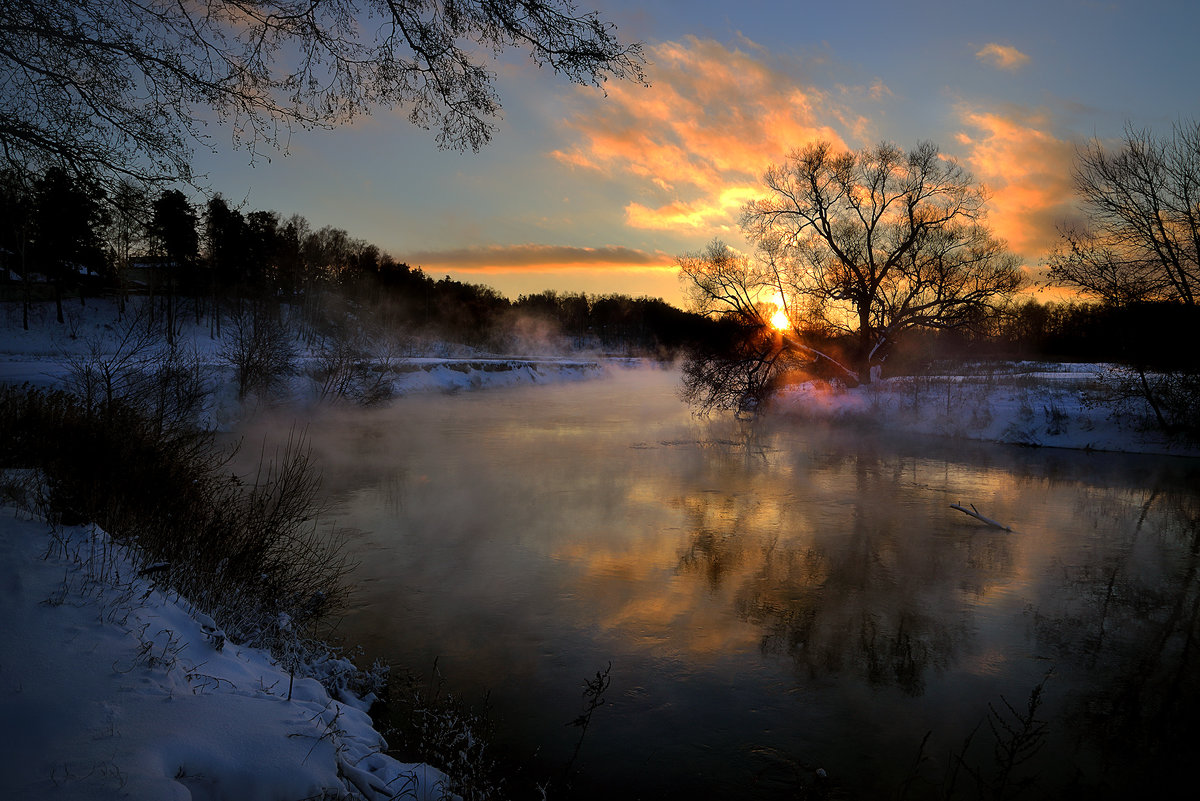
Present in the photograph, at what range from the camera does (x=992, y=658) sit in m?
6.61

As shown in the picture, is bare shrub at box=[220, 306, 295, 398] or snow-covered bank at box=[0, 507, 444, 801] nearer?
snow-covered bank at box=[0, 507, 444, 801]

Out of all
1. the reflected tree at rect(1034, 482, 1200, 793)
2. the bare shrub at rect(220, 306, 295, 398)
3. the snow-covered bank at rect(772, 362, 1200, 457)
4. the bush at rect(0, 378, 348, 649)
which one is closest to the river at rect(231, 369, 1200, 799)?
the reflected tree at rect(1034, 482, 1200, 793)

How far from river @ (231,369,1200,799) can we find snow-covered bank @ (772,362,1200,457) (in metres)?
4.08

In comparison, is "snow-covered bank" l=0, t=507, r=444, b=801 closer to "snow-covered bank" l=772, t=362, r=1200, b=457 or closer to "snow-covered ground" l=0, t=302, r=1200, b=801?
"snow-covered ground" l=0, t=302, r=1200, b=801

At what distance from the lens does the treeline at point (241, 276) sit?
5895mm

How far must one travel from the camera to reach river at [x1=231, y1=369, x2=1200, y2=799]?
16.3ft

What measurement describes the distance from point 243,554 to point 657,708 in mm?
4330

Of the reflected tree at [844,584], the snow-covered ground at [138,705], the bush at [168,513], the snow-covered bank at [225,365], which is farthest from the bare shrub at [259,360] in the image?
the snow-covered ground at [138,705]

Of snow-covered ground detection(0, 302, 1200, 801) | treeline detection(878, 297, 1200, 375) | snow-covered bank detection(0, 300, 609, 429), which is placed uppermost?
treeline detection(878, 297, 1200, 375)

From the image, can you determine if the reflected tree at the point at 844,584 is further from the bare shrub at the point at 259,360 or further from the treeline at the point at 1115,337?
the bare shrub at the point at 259,360

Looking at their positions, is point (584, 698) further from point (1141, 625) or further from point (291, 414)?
point (291, 414)

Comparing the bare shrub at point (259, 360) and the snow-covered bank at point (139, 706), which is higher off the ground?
the bare shrub at point (259, 360)

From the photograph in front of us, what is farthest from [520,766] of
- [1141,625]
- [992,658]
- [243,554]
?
[1141,625]

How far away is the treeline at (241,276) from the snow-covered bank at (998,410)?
Answer: 6.32 m
